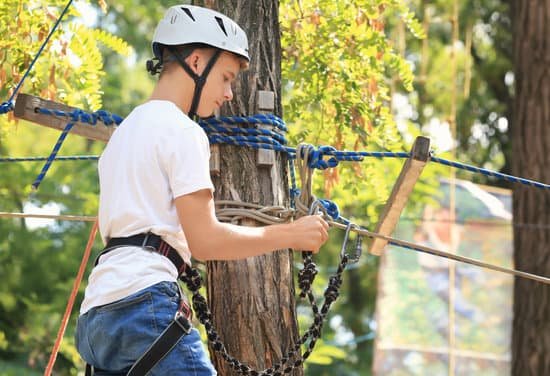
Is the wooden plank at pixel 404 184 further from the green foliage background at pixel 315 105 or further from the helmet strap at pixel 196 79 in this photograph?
the green foliage background at pixel 315 105

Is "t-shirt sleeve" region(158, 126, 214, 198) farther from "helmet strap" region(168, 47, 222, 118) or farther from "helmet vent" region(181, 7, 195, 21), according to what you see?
"helmet vent" region(181, 7, 195, 21)

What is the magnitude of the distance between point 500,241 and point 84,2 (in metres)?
6.02

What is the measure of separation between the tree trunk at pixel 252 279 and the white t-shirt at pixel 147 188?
66cm

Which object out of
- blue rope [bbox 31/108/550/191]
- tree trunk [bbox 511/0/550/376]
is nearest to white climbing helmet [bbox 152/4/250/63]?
blue rope [bbox 31/108/550/191]

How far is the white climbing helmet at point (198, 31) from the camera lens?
3.32 meters

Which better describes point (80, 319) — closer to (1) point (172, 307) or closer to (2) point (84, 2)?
(1) point (172, 307)

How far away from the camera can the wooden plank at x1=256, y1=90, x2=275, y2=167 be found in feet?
12.6

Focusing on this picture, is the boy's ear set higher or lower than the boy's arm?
higher

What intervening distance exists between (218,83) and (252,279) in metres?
0.78

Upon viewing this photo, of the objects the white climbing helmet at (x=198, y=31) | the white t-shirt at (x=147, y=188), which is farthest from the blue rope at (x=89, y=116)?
the white t-shirt at (x=147, y=188)

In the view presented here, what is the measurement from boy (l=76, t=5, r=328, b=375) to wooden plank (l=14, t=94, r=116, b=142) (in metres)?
0.65

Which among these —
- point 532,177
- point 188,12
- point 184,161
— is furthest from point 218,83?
point 532,177

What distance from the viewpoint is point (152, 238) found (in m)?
3.13

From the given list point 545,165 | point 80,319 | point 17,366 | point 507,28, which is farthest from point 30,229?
point 80,319
